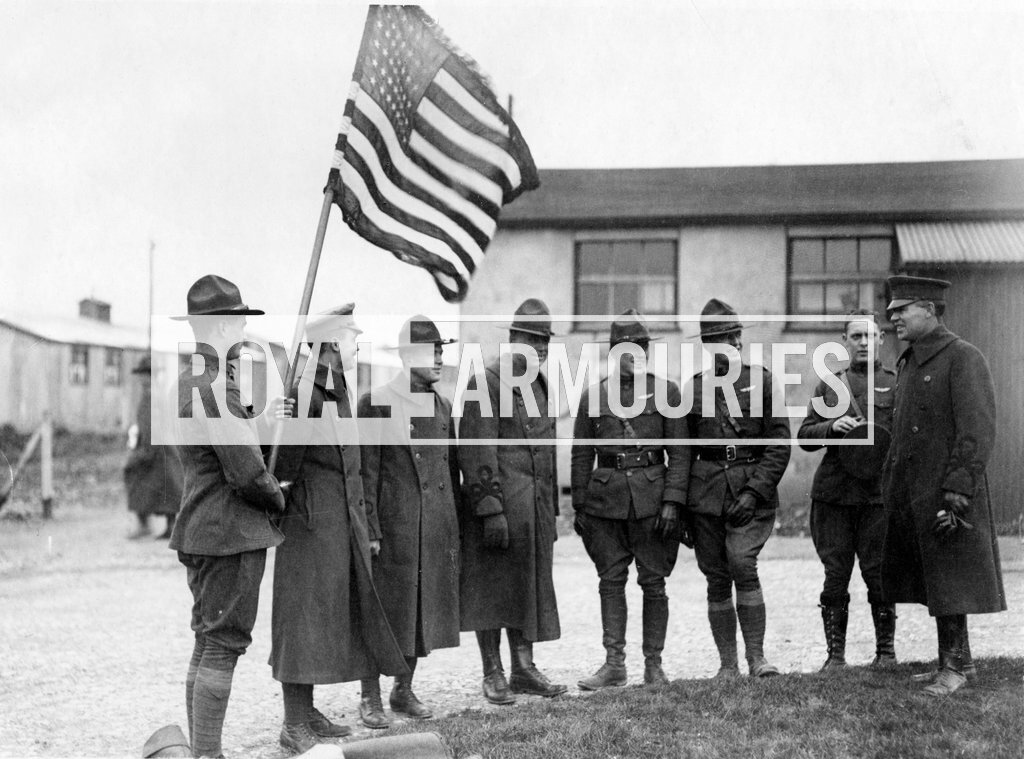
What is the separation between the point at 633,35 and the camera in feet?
25.9

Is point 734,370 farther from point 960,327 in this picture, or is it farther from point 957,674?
point 960,327

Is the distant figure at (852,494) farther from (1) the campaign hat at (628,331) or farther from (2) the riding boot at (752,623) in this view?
(1) the campaign hat at (628,331)

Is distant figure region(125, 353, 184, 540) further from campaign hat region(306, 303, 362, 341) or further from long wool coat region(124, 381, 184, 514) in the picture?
campaign hat region(306, 303, 362, 341)

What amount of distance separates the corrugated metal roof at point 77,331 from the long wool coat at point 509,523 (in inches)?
551

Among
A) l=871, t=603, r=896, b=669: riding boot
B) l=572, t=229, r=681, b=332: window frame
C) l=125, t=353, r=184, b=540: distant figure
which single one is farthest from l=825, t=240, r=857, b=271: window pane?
l=125, t=353, r=184, b=540: distant figure

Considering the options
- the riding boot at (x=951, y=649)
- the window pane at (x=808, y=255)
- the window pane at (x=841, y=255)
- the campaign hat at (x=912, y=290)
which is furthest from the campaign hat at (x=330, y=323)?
the window pane at (x=841, y=255)

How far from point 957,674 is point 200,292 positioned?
4414 mm

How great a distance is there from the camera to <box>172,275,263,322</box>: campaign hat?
4668 mm

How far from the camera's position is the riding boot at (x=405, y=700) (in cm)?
553

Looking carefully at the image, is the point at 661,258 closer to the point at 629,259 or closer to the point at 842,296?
the point at 629,259

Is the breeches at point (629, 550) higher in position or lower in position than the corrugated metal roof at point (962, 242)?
lower

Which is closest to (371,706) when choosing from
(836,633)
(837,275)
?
(836,633)

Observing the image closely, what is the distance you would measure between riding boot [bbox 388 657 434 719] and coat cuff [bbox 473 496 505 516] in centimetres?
96

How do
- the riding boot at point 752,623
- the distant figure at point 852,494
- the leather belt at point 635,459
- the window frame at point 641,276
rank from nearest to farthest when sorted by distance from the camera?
the riding boot at point 752,623 < the distant figure at point 852,494 < the leather belt at point 635,459 < the window frame at point 641,276
